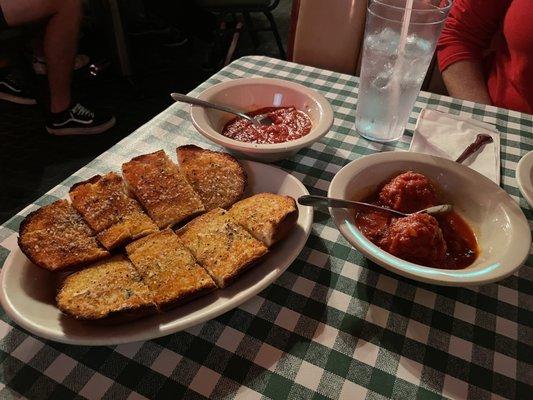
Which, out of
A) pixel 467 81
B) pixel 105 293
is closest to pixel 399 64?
pixel 467 81

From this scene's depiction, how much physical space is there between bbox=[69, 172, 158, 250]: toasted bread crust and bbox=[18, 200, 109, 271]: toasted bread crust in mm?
18

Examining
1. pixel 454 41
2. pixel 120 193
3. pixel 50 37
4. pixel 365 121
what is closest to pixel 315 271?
pixel 120 193

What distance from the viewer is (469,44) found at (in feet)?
5.51

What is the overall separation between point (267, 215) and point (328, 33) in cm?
127

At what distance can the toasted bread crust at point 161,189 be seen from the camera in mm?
853

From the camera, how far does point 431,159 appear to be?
0.94 m

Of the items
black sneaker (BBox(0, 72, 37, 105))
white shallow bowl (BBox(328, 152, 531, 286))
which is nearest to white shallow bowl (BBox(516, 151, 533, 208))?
white shallow bowl (BBox(328, 152, 531, 286))

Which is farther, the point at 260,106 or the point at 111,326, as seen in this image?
the point at 260,106

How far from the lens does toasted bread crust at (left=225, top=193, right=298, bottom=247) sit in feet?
2.54

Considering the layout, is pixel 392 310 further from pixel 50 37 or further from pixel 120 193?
pixel 50 37

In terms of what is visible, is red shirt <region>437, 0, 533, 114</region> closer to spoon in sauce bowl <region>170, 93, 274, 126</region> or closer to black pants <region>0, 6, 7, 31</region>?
spoon in sauce bowl <region>170, 93, 274, 126</region>

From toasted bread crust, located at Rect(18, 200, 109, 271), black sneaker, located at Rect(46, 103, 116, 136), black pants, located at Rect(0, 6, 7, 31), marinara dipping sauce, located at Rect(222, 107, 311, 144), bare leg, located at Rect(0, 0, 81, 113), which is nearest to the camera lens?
toasted bread crust, located at Rect(18, 200, 109, 271)

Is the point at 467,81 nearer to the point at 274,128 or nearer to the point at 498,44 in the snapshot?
the point at 498,44

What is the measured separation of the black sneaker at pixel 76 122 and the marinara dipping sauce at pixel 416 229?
7.94ft
